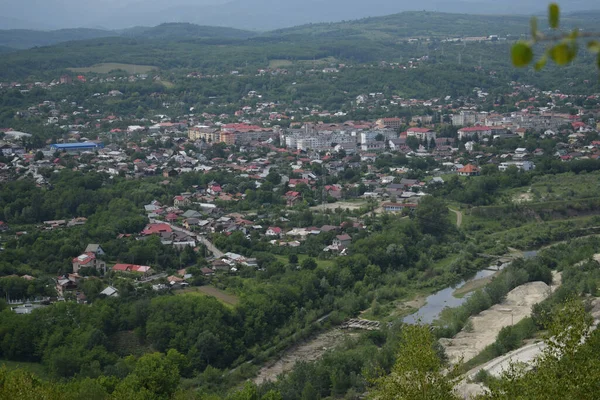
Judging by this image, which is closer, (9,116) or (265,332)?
(265,332)

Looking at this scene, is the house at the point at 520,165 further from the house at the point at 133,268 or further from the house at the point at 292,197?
the house at the point at 133,268

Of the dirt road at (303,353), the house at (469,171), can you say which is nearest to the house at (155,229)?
the dirt road at (303,353)

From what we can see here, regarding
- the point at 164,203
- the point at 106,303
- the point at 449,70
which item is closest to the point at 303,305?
the point at 106,303

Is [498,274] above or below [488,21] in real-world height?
below

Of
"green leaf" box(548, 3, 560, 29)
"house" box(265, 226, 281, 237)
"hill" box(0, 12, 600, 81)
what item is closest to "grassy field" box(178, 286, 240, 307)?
"house" box(265, 226, 281, 237)

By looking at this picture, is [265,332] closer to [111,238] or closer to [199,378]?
[199,378]

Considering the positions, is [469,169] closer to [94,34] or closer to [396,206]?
[396,206]
